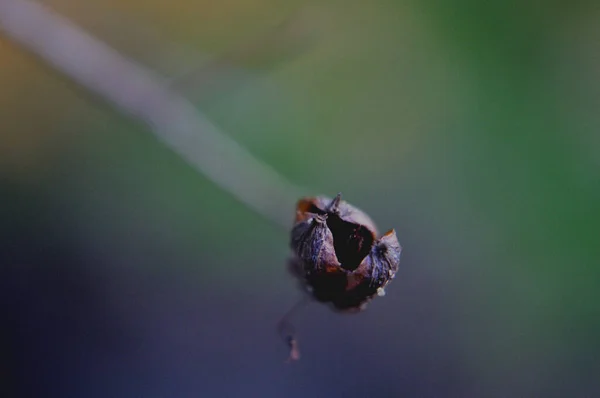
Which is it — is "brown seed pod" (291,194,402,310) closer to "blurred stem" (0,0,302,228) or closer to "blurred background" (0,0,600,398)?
"blurred stem" (0,0,302,228)

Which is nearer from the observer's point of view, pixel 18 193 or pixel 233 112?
pixel 18 193

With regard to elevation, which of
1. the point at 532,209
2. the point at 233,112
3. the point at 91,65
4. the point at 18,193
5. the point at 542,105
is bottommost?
the point at 91,65

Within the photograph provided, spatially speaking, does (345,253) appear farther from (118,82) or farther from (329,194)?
(329,194)

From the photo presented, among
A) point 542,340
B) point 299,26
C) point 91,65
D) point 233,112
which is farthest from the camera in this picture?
point 233,112

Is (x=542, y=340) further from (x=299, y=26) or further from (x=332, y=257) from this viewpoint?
(x=332, y=257)

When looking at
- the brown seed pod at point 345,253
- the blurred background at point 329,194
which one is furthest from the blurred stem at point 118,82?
the blurred background at point 329,194

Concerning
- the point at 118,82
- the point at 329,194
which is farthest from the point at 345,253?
the point at 329,194

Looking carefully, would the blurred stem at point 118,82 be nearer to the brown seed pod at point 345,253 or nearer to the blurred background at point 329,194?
the brown seed pod at point 345,253

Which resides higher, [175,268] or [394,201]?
[394,201]

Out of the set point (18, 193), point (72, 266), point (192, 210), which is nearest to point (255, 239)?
point (192, 210)
